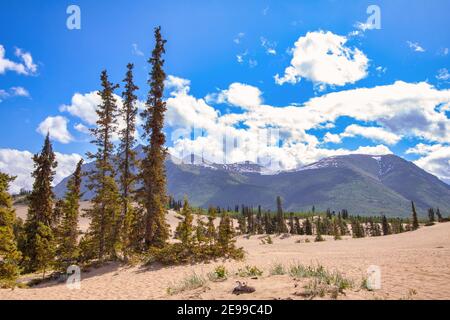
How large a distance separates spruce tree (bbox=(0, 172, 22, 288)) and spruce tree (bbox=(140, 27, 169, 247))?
10119 millimetres

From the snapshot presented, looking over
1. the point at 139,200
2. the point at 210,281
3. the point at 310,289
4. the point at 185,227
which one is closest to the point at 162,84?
the point at 139,200

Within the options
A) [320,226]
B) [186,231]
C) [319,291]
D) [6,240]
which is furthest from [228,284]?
[320,226]

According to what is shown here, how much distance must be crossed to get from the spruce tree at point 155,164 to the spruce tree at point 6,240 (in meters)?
10.1

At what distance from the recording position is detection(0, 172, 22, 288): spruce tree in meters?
19.3

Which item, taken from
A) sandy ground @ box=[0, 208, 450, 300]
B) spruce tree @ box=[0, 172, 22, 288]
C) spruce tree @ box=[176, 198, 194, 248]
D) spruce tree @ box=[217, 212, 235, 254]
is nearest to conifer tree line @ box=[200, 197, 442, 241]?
spruce tree @ box=[217, 212, 235, 254]

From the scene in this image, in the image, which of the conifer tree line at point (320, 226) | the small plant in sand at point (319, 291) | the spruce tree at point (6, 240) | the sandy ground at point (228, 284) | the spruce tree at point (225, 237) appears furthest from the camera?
the conifer tree line at point (320, 226)

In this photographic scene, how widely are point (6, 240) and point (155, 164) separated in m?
12.5

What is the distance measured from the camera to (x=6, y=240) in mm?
19344

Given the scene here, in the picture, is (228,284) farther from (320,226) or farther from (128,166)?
(320,226)

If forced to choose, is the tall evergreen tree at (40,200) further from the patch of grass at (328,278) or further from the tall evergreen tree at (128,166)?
the patch of grass at (328,278)

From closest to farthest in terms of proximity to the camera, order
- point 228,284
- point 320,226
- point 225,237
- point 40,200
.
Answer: point 228,284 < point 225,237 < point 40,200 < point 320,226

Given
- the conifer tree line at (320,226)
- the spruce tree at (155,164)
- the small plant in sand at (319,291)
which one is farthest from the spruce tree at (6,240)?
the conifer tree line at (320,226)

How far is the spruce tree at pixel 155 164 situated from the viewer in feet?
91.0
